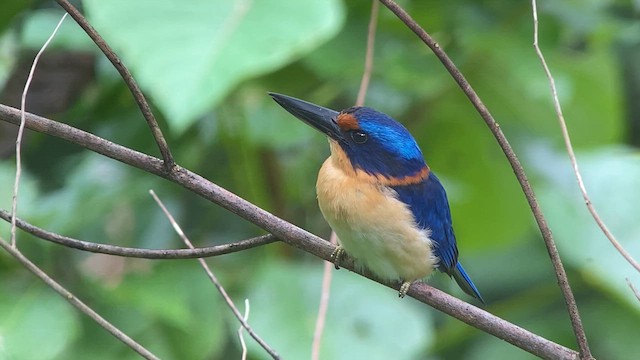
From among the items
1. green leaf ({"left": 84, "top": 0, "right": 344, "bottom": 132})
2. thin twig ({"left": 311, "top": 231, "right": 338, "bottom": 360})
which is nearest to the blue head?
thin twig ({"left": 311, "top": 231, "right": 338, "bottom": 360})

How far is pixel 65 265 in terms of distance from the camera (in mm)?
2170

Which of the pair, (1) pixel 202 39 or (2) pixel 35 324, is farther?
(2) pixel 35 324

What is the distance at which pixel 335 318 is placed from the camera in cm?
226

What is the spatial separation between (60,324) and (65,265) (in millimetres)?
216

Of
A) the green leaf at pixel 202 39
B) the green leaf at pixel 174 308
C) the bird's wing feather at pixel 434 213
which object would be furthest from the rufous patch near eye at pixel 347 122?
the green leaf at pixel 174 308

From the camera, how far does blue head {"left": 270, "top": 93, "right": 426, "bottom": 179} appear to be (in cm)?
196

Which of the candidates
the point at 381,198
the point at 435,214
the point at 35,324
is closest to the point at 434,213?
the point at 435,214

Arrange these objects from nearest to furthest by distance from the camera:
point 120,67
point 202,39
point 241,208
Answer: point 120,67 → point 241,208 → point 202,39

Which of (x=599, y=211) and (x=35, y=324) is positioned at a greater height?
(x=599, y=211)

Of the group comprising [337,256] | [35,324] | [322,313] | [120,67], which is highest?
[120,67]

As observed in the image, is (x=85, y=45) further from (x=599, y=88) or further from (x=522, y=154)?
(x=599, y=88)

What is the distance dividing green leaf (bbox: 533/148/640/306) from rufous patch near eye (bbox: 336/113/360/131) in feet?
2.79

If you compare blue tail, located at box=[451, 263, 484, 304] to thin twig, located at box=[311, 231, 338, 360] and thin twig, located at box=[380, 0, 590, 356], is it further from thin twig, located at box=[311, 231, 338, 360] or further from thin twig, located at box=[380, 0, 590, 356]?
thin twig, located at box=[380, 0, 590, 356]

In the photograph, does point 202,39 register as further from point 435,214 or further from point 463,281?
point 463,281
